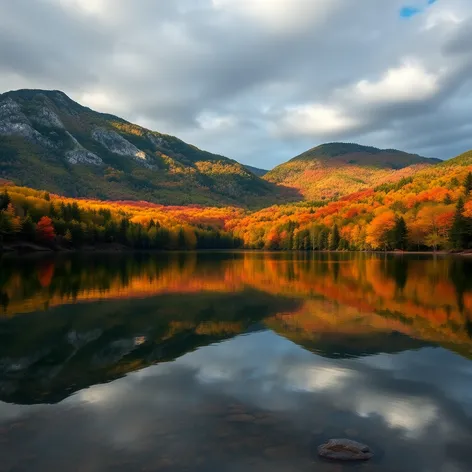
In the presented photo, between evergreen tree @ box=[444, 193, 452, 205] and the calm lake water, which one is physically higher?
evergreen tree @ box=[444, 193, 452, 205]

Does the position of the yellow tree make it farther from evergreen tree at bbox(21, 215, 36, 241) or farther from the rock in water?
the rock in water

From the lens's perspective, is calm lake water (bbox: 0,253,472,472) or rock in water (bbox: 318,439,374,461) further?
calm lake water (bbox: 0,253,472,472)

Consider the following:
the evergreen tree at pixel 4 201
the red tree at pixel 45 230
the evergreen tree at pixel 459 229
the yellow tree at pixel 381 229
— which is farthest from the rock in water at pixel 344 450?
the yellow tree at pixel 381 229

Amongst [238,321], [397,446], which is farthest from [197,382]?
[238,321]

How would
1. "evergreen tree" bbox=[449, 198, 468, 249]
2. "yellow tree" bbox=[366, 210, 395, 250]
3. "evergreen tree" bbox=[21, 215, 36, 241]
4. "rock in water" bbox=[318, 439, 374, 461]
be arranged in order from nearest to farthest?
1. "rock in water" bbox=[318, 439, 374, 461]
2. "evergreen tree" bbox=[449, 198, 468, 249]
3. "evergreen tree" bbox=[21, 215, 36, 241]
4. "yellow tree" bbox=[366, 210, 395, 250]

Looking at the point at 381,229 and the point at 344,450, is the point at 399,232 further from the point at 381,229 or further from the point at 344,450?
the point at 344,450

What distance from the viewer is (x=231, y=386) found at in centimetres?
1573

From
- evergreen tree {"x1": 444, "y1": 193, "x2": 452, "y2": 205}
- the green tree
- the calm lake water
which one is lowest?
the calm lake water

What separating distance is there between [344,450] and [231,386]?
242 inches

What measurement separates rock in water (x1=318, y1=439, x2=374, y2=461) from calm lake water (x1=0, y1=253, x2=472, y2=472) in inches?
10.4

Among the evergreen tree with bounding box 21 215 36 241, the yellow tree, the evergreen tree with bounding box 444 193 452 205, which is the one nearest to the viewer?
the evergreen tree with bounding box 21 215 36 241

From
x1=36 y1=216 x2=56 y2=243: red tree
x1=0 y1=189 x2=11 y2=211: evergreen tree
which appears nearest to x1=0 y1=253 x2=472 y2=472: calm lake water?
x1=36 y1=216 x2=56 y2=243: red tree

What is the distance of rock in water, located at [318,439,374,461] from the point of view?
10.1 m

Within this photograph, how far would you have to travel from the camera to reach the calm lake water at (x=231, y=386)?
34.5 feet
